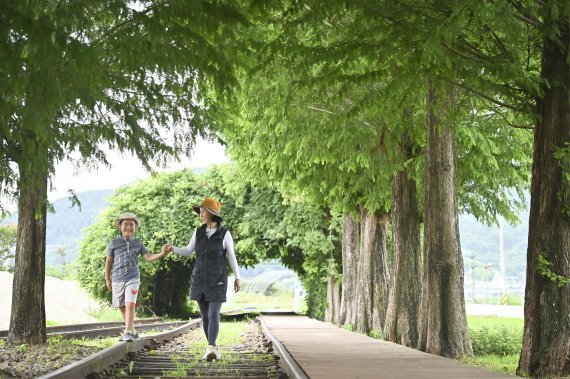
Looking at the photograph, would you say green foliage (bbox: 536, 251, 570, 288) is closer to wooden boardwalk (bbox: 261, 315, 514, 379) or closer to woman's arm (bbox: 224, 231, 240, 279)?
wooden boardwalk (bbox: 261, 315, 514, 379)

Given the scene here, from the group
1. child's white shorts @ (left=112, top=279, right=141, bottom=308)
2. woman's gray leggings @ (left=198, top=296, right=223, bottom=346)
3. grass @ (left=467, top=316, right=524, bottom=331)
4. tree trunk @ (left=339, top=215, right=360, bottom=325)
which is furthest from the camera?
grass @ (left=467, top=316, right=524, bottom=331)

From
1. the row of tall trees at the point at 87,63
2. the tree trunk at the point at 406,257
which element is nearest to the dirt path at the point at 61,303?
the tree trunk at the point at 406,257

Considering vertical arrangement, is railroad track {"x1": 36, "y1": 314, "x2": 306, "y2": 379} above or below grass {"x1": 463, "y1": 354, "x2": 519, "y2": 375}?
above

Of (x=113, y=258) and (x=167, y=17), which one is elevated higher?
(x=167, y=17)

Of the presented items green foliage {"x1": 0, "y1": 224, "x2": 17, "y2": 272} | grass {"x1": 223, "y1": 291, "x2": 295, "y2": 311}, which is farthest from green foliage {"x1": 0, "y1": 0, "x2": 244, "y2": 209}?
grass {"x1": 223, "y1": 291, "x2": 295, "y2": 311}

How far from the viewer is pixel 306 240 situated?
32.7 meters

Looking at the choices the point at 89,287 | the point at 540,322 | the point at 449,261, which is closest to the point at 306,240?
the point at 89,287

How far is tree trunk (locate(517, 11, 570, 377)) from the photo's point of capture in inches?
351

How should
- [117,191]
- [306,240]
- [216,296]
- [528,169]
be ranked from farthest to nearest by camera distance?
1. [117,191]
2. [306,240]
3. [528,169]
4. [216,296]

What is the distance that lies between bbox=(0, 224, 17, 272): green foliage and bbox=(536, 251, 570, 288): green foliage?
153ft

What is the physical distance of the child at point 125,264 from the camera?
11.3 m

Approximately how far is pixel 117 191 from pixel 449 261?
1000 inches

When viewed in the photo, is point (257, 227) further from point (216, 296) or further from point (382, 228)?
point (216, 296)

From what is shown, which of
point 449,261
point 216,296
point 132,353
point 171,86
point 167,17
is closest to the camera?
point 167,17
